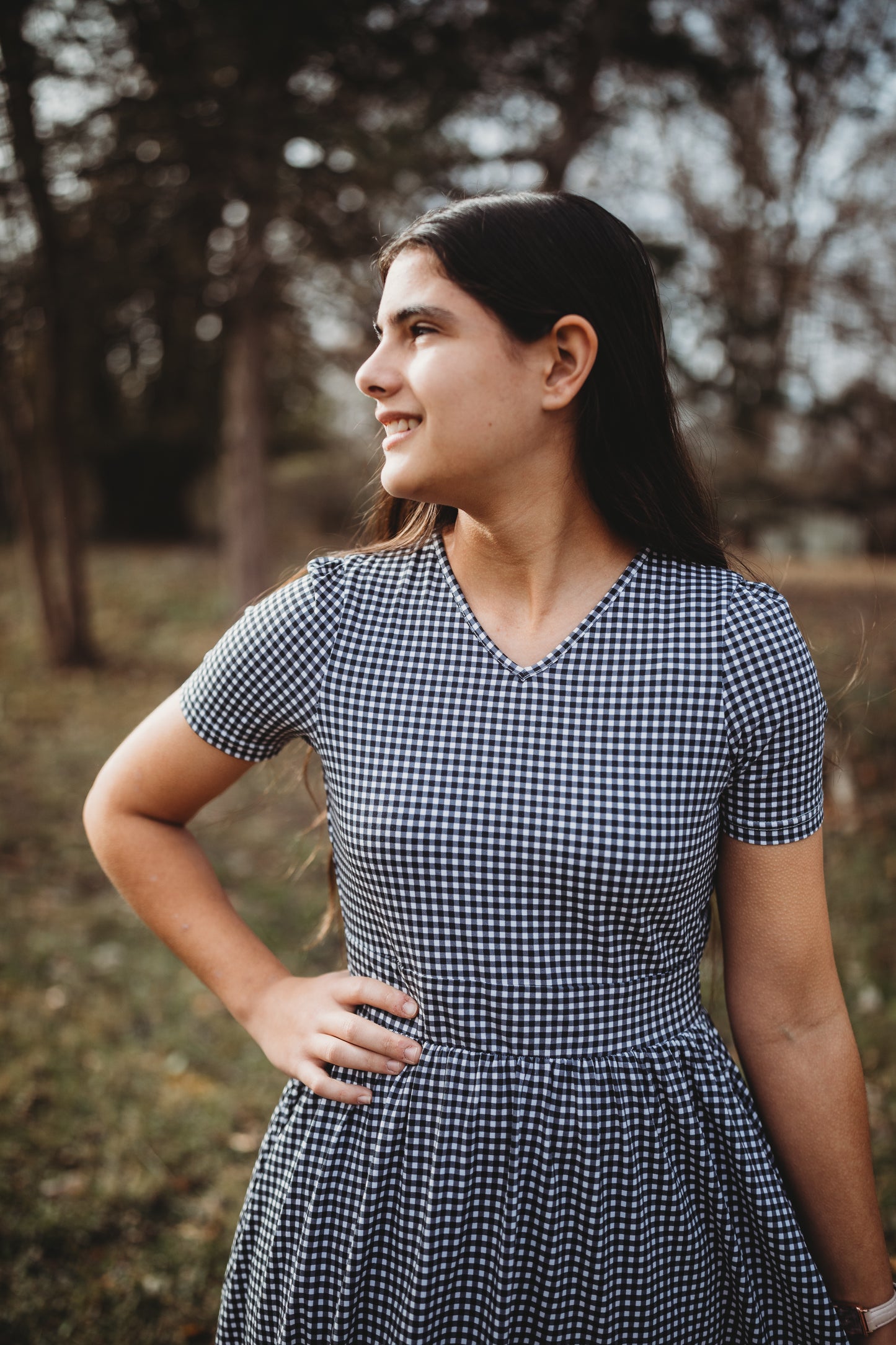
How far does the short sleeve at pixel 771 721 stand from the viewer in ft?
4.11

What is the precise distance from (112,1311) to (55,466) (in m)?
8.16

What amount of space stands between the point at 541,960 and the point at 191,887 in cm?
59

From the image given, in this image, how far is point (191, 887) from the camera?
1514 mm

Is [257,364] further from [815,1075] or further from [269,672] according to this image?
[815,1075]

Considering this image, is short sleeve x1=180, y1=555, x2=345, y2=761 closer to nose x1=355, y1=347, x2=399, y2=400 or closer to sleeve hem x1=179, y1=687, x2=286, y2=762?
sleeve hem x1=179, y1=687, x2=286, y2=762

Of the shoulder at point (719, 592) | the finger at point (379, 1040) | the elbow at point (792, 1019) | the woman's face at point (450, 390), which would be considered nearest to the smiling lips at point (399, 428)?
the woman's face at point (450, 390)

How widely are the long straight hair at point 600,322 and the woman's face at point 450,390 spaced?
28 millimetres

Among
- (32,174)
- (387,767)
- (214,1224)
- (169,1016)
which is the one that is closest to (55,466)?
(32,174)

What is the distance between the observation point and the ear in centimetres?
128

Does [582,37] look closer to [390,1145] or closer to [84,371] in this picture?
[84,371]

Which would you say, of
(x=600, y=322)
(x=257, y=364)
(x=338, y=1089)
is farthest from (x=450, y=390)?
(x=257, y=364)

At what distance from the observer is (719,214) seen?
9.52 metres

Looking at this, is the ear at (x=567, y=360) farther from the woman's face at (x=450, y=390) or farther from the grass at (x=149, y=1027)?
the grass at (x=149, y=1027)

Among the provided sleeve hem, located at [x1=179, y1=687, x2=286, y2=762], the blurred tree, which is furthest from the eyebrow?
the blurred tree
